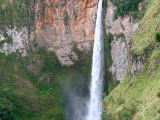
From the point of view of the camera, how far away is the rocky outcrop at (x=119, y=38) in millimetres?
25531

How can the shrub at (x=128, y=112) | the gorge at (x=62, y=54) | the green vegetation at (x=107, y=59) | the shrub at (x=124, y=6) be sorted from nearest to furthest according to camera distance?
the shrub at (x=128, y=112) → the shrub at (x=124, y=6) → the gorge at (x=62, y=54) → the green vegetation at (x=107, y=59)

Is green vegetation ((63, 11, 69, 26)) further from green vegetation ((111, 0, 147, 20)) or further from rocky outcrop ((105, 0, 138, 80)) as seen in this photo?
green vegetation ((111, 0, 147, 20))

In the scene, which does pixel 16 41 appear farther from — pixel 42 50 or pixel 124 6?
pixel 124 6

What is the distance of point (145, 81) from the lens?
18.0 meters

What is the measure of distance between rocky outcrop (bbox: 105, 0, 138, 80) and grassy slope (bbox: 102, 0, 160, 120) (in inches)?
115

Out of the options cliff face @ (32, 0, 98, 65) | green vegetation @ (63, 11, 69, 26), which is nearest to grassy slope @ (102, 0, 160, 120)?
cliff face @ (32, 0, 98, 65)

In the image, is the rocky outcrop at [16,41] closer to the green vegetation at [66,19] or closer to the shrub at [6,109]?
the green vegetation at [66,19]

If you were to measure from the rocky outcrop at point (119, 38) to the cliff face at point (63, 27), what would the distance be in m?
3.68

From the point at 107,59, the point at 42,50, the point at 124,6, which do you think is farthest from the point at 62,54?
the point at 124,6

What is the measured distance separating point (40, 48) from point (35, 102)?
25.5 ft

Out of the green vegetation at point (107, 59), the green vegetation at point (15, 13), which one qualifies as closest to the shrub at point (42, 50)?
the green vegetation at point (15, 13)

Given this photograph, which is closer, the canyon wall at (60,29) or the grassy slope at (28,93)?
the grassy slope at (28,93)

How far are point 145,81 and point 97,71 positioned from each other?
12.2 metres

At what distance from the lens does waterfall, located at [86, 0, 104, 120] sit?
29219mm
